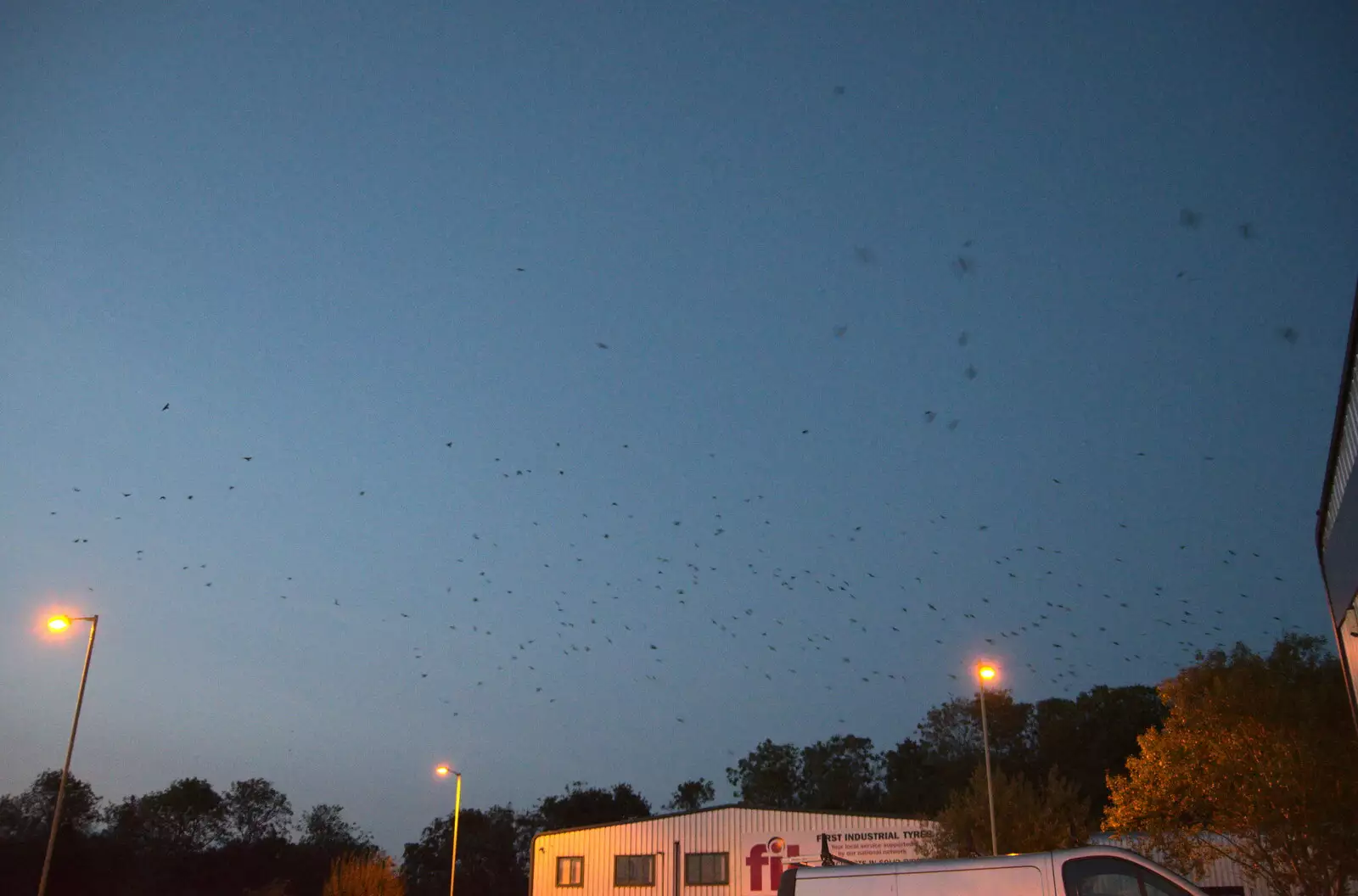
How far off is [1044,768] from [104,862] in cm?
6310

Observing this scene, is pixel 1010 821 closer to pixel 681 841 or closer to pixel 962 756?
pixel 681 841

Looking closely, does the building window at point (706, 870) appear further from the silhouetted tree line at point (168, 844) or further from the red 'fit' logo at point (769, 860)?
the silhouetted tree line at point (168, 844)

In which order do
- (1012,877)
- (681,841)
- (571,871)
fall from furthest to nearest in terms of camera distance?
(571,871) → (681,841) → (1012,877)

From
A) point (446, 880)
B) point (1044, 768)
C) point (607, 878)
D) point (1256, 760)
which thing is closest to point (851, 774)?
point (1044, 768)

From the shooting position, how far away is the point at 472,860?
9925cm

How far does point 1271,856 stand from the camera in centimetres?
3278

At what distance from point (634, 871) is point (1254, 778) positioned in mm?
27395

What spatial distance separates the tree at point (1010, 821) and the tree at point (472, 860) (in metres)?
63.5

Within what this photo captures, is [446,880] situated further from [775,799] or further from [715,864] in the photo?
[715,864]

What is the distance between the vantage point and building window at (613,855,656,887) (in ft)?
162

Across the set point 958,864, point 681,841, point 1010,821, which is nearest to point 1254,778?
point 1010,821

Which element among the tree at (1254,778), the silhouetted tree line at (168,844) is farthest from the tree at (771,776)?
the tree at (1254,778)

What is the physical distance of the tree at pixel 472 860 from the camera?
95.6 m

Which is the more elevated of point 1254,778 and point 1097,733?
point 1097,733
